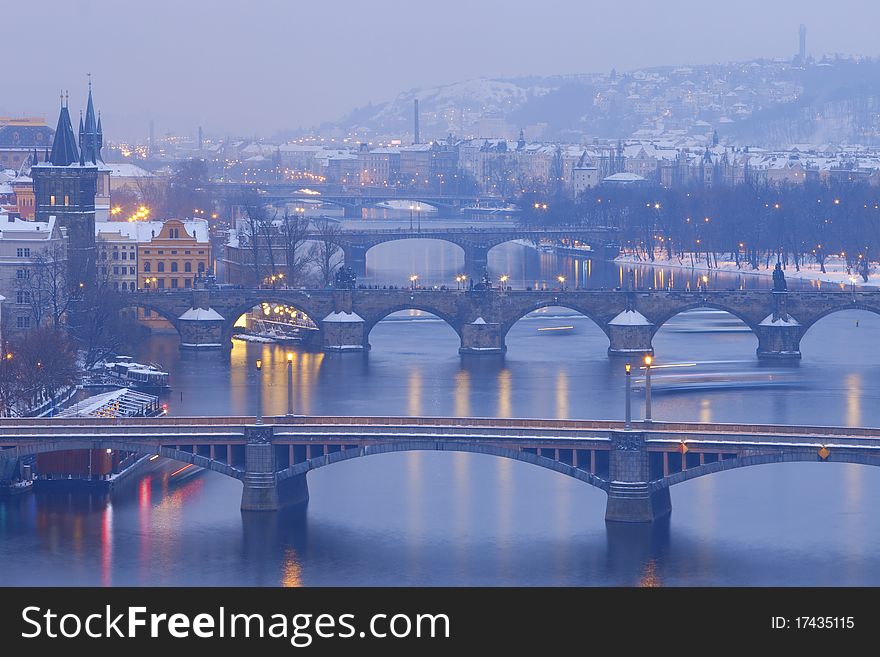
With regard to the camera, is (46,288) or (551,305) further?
(551,305)

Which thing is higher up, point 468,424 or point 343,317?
point 343,317

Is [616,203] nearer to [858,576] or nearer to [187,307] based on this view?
[187,307]

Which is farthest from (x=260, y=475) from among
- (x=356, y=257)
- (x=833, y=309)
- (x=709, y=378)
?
(x=356, y=257)

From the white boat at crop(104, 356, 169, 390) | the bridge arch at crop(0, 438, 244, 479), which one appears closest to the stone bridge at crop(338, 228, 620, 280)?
the white boat at crop(104, 356, 169, 390)

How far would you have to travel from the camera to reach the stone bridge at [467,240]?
114 meters

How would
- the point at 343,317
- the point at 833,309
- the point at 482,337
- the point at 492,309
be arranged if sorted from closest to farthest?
the point at 833,309
the point at 482,337
the point at 492,309
the point at 343,317

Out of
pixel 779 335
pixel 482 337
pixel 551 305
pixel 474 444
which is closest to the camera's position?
pixel 474 444

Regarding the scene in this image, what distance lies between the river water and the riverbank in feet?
110

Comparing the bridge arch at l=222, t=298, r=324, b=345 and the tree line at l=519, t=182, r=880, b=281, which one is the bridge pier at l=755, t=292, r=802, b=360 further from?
the tree line at l=519, t=182, r=880, b=281

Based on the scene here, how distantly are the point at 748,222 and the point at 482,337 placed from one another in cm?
4169

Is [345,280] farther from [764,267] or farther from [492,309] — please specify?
[764,267]

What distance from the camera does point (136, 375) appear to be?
227ft

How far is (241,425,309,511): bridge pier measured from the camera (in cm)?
4872

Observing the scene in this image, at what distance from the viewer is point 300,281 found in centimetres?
9181
